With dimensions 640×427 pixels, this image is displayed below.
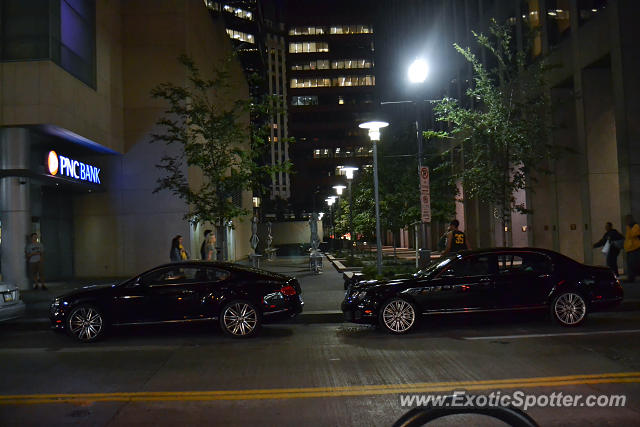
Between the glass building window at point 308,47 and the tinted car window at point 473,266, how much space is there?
3625 inches

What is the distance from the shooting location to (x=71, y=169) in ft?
61.3

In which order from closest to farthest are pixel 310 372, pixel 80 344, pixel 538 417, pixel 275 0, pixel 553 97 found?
pixel 538 417
pixel 310 372
pixel 80 344
pixel 553 97
pixel 275 0

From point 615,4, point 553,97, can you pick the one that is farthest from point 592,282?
point 553,97

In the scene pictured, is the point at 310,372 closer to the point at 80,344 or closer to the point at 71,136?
the point at 80,344

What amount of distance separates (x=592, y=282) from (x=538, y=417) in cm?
551

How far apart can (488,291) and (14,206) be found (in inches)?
572

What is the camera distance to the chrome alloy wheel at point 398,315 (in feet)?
31.2

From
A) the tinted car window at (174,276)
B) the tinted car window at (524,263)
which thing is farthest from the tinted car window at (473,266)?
the tinted car window at (174,276)

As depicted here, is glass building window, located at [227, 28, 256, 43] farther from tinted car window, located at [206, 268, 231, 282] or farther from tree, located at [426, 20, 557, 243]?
tinted car window, located at [206, 268, 231, 282]

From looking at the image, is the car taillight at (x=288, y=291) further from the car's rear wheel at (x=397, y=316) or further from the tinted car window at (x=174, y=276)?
the car's rear wheel at (x=397, y=316)

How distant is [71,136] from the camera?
1805 centimetres


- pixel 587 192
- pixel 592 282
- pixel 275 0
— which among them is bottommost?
pixel 592 282

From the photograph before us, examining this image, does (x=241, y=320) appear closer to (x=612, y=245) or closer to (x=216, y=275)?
(x=216, y=275)

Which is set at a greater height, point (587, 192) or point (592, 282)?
point (587, 192)
